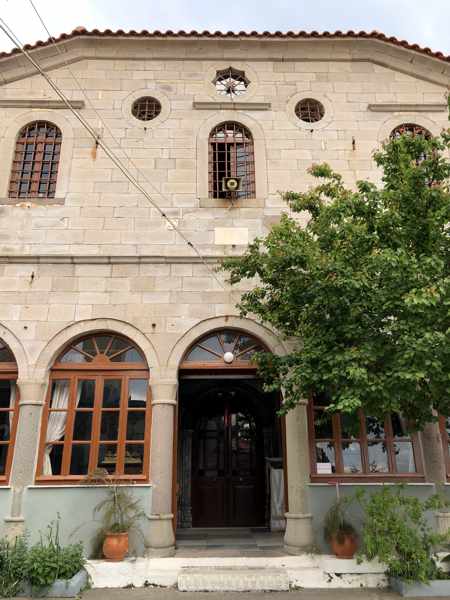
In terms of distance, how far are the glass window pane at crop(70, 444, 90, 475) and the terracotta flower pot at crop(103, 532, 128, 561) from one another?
1214mm

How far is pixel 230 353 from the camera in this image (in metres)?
8.75

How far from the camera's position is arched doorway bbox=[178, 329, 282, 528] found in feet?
35.4

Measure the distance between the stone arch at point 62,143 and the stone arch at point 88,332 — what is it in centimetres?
276

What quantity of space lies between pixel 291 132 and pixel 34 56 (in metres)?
5.89

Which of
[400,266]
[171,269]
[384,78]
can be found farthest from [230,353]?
[384,78]

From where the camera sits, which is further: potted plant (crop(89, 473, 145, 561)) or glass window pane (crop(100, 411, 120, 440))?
glass window pane (crop(100, 411, 120, 440))

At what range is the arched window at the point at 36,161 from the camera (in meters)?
9.98

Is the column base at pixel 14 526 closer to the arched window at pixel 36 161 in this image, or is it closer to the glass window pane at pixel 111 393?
the glass window pane at pixel 111 393

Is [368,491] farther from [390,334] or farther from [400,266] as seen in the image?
[400,266]

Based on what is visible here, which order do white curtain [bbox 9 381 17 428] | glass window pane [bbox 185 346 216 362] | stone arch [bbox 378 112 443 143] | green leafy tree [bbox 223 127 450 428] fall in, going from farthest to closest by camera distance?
stone arch [bbox 378 112 443 143] < glass window pane [bbox 185 346 216 362] < white curtain [bbox 9 381 17 428] < green leafy tree [bbox 223 127 450 428]

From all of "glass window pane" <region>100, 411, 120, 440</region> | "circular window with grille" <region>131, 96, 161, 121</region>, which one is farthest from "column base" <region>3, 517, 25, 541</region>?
"circular window with grille" <region>131, 96, 161, 121</region>

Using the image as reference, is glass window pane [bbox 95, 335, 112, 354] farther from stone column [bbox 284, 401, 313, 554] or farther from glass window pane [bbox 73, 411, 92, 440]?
stone column [bbox 284, 401, 313, 554]

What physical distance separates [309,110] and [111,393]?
23.7ft

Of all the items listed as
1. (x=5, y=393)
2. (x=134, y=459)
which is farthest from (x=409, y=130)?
(x=5, y=393)
